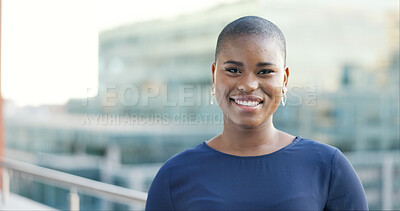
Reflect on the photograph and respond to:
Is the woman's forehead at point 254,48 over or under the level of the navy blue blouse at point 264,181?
over

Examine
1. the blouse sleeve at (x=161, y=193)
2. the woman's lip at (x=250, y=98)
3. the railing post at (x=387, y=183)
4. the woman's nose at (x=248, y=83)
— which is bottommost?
the railing post at (x=387, y=183)

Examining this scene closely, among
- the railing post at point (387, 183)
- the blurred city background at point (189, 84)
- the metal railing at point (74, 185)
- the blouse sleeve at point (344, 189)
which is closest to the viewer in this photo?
the blouse sleeve at point (344, 189)

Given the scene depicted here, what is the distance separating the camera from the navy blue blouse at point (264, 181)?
62 cm

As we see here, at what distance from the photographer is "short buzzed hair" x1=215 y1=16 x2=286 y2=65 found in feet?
2.13

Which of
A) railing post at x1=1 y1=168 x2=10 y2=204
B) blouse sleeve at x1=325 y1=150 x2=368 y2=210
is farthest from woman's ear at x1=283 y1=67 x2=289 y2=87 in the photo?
railing post at x1=1 y1=168 x2=10 y2=204

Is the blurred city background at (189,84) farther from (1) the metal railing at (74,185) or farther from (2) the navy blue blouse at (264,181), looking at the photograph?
(2) the navy blue blouse at (264,181)

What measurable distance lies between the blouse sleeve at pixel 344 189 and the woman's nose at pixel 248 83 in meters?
0.16

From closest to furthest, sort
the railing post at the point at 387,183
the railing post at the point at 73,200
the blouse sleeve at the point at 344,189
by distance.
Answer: the blouse sleeve at the point at 344,189
the railing post at the point at 73,200
the railing post at the point at 387,183

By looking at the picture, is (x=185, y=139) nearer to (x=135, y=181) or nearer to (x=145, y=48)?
(x=135, y=181)

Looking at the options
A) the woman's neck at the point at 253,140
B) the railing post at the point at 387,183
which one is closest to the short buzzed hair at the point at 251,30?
the woman's neck at the point at 253,140

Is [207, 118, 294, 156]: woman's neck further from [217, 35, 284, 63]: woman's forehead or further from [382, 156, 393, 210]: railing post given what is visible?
[382, 156, 393, 210]: railing post

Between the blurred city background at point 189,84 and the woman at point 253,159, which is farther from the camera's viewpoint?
the blurred city background at point 189,84

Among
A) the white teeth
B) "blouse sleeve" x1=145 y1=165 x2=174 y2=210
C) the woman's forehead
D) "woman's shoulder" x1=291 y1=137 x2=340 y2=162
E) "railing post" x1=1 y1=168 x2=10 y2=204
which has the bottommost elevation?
"railing post" x1=1 y1=168 x2=10 y2=204

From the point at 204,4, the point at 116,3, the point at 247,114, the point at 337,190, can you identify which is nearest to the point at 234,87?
the point at 247,114
